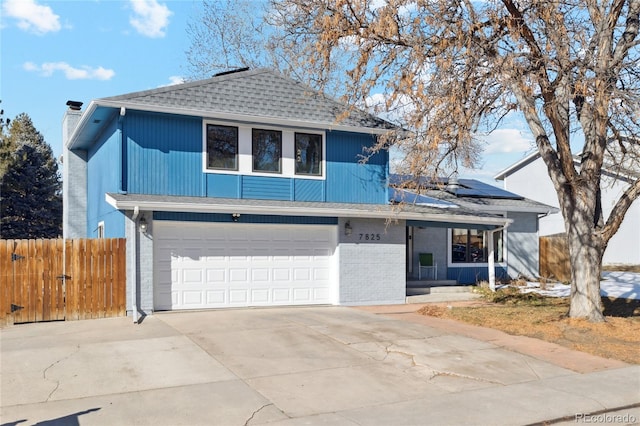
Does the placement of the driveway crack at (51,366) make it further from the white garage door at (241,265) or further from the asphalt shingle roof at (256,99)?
the asphalt shingle roof at (256,99)

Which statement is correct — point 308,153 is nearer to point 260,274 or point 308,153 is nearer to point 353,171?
point 353,171

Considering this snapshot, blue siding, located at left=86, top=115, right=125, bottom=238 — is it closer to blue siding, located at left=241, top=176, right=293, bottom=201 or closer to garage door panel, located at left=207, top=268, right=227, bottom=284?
garage door panel, located at left=207, top=268, right=227, bottom=284

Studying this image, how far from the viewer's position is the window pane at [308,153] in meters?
16.1

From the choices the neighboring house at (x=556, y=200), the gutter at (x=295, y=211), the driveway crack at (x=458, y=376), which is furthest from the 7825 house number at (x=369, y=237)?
the neighboring house at (x=556, y=200)

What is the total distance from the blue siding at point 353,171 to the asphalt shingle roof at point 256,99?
538 mm

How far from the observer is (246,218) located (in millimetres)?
14828

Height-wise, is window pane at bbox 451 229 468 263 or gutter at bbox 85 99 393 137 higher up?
gutter at bbox 85 99 393 137

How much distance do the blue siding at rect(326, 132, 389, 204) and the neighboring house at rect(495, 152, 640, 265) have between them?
42.7 feet

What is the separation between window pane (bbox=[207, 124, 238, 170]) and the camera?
594 inches

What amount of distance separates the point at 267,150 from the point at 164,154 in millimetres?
2764

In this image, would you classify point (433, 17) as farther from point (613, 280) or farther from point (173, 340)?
point (613, 280)

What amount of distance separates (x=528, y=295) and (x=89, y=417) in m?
14.9

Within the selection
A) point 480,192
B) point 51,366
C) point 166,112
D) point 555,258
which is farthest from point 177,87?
point 555,258

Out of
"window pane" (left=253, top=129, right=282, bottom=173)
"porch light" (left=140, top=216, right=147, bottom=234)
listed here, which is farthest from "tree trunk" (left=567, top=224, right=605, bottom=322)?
"porch light" (left=140, top=216, right=147, bottom=234)
